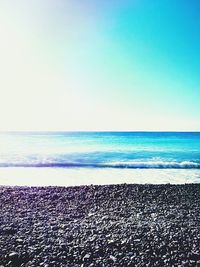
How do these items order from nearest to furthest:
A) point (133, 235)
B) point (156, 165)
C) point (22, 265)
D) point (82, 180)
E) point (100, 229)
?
point (22, 265)
point (133, 235)
point (100, 229)
point (82, 180)
point (156, 165)

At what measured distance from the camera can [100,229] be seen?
7074 millimetres

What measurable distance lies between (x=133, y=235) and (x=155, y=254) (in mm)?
1010

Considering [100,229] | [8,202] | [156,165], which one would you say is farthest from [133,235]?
[156,165]

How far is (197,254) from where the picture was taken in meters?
5.70

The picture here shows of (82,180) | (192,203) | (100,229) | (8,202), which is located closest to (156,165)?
(82,180)

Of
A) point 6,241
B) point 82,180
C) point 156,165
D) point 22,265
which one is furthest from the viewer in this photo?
point 156,165

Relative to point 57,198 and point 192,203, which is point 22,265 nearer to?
point 57,198

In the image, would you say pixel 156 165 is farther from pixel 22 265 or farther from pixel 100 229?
pixel 22 265

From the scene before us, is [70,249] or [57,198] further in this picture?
[57,198]

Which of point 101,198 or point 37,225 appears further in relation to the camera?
point 101,198

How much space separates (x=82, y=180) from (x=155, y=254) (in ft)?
31.7

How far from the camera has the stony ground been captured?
552cm

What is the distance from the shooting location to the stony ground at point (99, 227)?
552cm

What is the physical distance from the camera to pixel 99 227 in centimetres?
724
